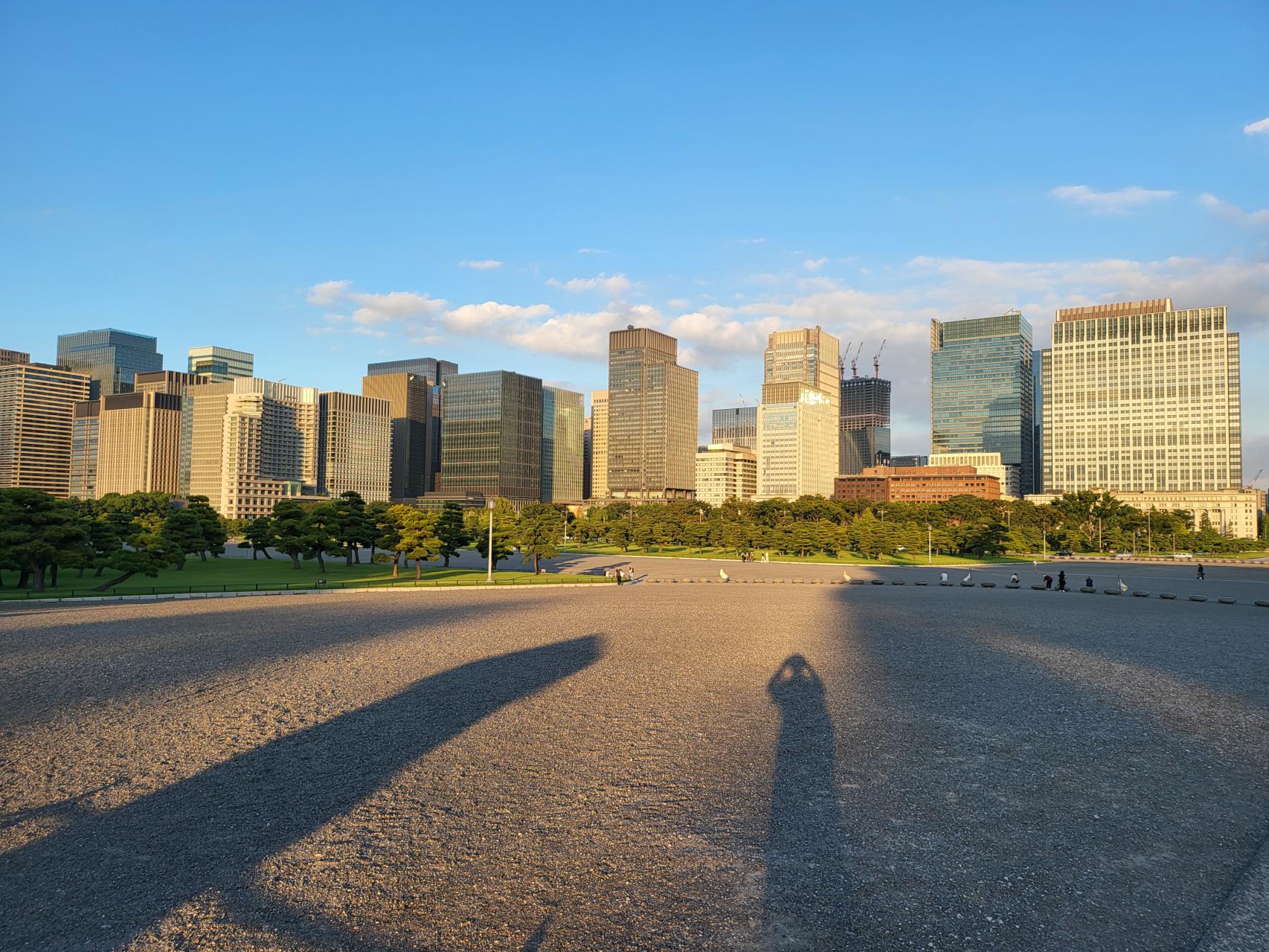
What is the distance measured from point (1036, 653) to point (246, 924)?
2825cm

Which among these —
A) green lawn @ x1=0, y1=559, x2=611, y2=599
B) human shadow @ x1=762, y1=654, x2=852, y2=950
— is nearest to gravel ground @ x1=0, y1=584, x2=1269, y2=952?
human shadow @ x1=762, y1=654, x2=852, y2=950

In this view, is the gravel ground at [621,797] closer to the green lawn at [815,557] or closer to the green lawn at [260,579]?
the green lawn at [260,579]

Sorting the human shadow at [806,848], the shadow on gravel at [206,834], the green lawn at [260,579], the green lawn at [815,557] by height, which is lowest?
the green lawn at [815,557]

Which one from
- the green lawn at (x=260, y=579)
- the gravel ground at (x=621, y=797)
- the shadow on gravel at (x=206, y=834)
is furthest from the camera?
the green lawn at (x=260, y=579)

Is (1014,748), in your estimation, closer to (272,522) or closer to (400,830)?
(400,830)

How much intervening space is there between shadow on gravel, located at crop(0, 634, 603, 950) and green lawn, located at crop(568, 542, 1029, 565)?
85085mm

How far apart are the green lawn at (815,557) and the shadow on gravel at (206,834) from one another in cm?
8509

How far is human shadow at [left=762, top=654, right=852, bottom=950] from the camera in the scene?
9.29 m

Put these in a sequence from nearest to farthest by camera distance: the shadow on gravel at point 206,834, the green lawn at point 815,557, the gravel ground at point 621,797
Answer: the shadow on gravel at point 206,834 < the gravel ground at point 621,797 < the green lawn at point 815,557

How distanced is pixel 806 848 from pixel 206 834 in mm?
9396

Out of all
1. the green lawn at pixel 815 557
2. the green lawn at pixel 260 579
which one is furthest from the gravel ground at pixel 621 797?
the green lawn at pixel 815 557

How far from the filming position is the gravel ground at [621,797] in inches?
375

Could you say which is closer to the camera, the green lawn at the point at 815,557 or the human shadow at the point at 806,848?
the human shadow at the point at 806,848

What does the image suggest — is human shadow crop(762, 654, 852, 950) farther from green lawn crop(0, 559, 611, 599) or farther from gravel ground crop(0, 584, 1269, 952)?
green lawn crop(0, 559, 611, 599)
